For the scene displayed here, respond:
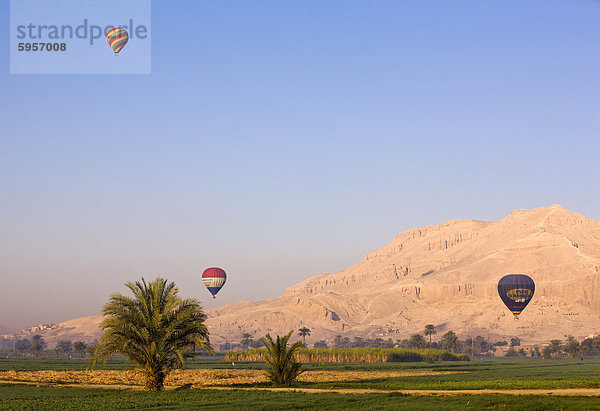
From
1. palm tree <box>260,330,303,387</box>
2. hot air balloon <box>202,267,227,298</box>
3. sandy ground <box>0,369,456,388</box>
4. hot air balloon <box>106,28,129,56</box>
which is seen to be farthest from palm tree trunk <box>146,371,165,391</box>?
hot air balloon <box>202,267,227,298</box>

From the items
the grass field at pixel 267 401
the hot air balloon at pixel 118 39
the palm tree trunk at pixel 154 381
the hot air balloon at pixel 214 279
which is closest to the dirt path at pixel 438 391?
the palm tree trunk at pixel 154 381

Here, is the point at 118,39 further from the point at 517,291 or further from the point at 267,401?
the point at 517,291

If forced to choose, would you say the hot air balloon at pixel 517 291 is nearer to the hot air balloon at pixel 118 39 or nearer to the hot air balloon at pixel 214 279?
the hot air balloon at pixel 214 279

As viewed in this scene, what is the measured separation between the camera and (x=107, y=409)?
39875 mm

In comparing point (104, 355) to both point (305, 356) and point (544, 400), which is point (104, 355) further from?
point (305, 356)

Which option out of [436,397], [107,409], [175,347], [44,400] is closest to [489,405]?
[436,397]

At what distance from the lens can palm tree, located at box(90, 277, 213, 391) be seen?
53.2 meters

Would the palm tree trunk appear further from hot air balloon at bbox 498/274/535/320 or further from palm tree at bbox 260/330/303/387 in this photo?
hot air balloon at bbox 498/274/535/320

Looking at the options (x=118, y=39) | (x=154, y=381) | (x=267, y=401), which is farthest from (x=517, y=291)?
(x=267, y=401)

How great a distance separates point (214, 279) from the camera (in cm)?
15862

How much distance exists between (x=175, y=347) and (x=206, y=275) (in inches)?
4188

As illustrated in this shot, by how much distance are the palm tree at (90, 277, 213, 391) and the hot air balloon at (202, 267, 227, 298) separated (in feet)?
341

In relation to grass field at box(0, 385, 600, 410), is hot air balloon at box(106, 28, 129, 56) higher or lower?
higher

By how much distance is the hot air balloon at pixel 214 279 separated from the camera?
15862cm
